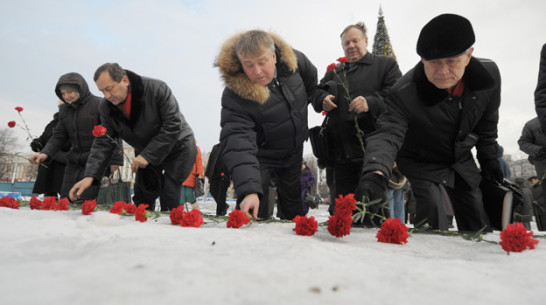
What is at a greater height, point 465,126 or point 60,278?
point 465,126

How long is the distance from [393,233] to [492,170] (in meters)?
1.47

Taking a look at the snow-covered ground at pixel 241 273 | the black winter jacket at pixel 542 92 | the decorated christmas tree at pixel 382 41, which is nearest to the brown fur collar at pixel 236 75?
the snow-covered ground at pixel 241 273

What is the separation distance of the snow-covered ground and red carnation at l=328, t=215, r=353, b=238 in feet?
0.76

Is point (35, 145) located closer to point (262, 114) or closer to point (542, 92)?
point (262, 114)

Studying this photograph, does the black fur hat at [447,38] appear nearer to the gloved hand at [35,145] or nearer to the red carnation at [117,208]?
the red carnation at [117,208]

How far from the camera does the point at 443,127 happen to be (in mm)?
2467

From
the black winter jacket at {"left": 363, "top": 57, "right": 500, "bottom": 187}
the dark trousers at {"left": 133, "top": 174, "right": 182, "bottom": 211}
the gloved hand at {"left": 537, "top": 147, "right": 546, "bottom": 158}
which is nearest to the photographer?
the black winter jacket at {"left": 363, "top": 57, "right": 500, "bottom": 187}

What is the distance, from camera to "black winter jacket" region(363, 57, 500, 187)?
2338 mm

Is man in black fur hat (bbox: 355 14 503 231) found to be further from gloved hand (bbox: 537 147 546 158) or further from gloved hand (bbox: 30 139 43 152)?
gloved hand (bbox: 30 139 43 152)

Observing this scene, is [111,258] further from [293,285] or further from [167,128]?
[167,128]

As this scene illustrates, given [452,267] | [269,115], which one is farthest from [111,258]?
[269,115]

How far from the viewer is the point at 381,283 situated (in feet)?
3.01

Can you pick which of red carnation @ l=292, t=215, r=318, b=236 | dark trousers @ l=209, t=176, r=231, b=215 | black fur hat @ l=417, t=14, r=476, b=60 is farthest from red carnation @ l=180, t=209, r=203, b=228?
dark trousers @ l=209, t=176, r=231, b=215

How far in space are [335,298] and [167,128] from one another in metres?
3.12
